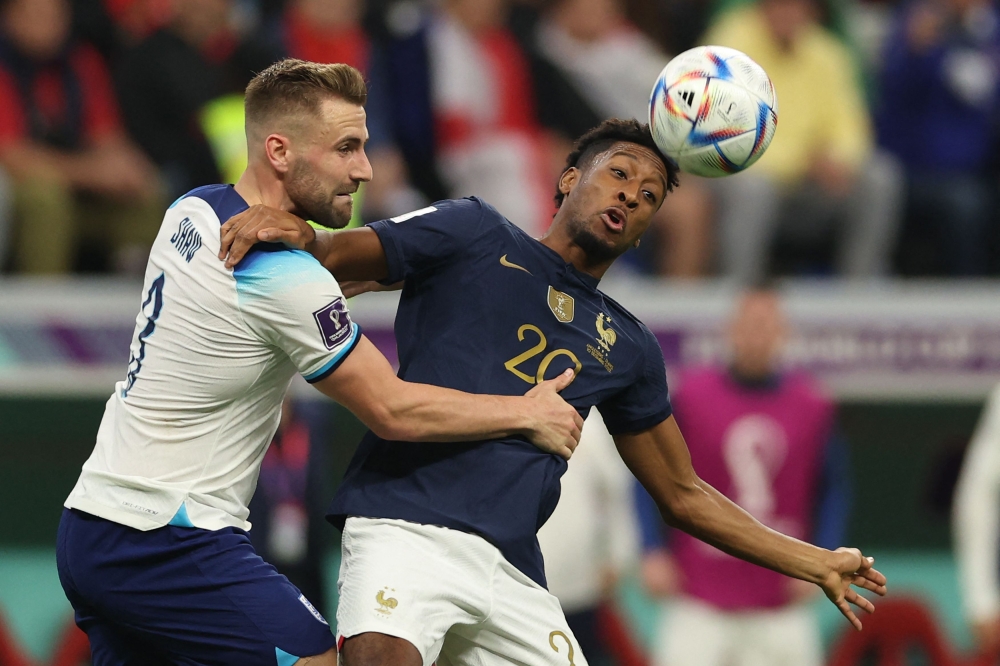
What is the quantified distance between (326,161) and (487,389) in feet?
2.92

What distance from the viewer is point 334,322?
4305 mm

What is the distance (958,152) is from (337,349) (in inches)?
306

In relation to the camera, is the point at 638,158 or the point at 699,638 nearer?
the point at 638,158

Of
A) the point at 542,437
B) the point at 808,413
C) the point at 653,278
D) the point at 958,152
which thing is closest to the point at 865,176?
the point at 958,152

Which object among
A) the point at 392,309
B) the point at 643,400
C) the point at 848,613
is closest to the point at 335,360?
the point at 643,400

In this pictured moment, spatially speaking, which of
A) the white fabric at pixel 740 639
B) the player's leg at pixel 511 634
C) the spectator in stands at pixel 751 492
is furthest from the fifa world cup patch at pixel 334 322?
the white fabric at pixel 740 639

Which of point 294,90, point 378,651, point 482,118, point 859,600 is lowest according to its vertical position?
point 378,651

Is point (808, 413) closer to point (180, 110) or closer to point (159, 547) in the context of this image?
point (180, 110)

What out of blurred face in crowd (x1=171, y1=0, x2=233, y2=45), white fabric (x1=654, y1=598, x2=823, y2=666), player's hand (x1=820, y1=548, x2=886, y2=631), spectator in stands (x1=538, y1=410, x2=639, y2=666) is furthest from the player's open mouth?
blurred face in crowd (x1=171, y1=0, x2=233, y2=45)

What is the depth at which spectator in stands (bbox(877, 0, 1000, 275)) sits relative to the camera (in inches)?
421

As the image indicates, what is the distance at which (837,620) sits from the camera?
10.2 metres

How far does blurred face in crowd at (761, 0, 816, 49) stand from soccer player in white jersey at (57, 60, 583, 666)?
21.0ft

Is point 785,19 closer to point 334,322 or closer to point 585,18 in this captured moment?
point 585,18

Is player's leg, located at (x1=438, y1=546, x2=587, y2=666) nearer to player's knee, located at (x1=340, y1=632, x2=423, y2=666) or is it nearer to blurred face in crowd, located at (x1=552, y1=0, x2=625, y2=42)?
player's knee, located at (x1=340, y1=632, x2=423, y2=666)
